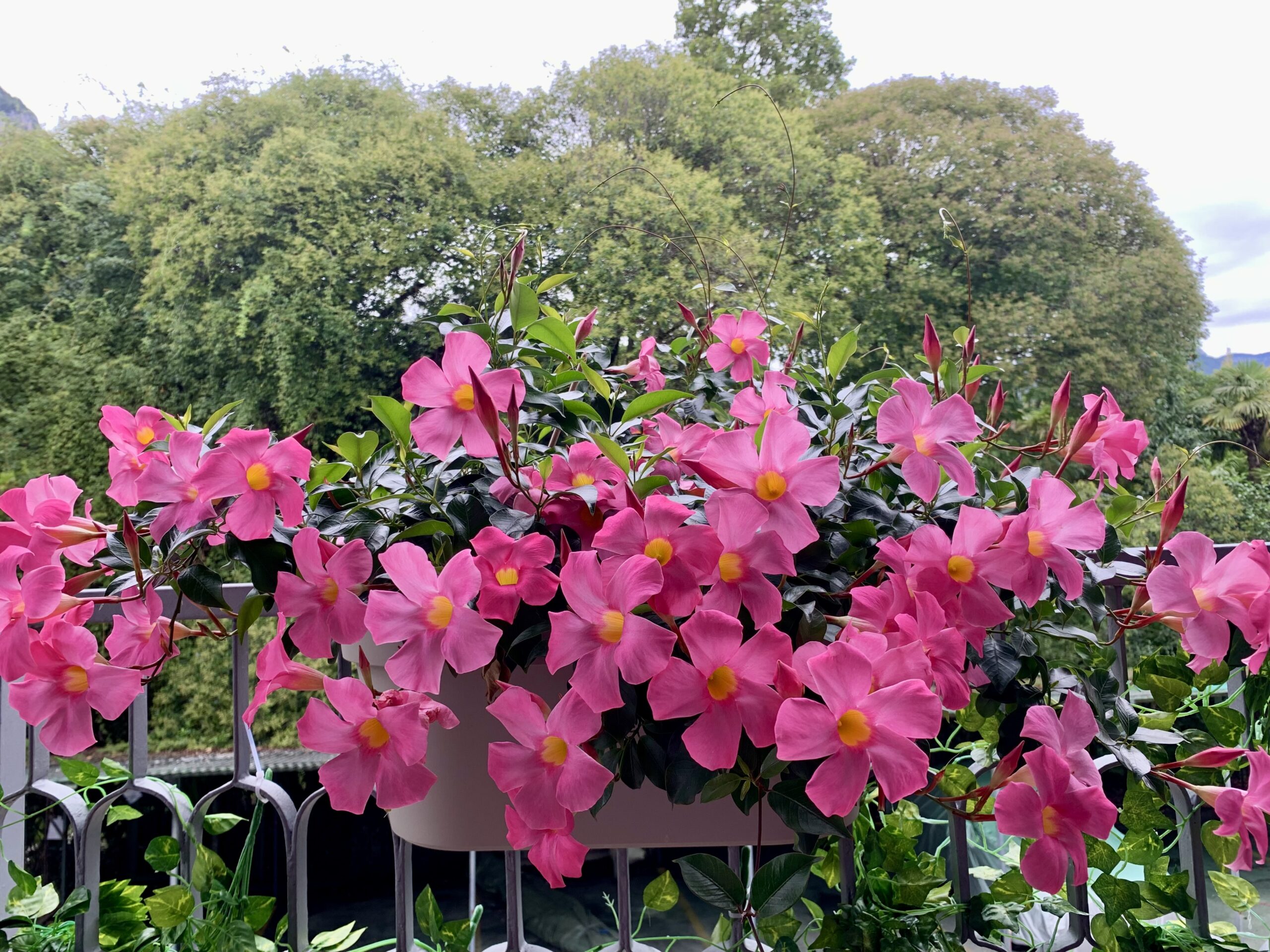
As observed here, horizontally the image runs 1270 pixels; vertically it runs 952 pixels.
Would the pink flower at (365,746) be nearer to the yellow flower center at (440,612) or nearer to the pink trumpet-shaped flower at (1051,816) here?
the yellow flower center at (440,612)

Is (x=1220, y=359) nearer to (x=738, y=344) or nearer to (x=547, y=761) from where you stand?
(x=738, y=344)

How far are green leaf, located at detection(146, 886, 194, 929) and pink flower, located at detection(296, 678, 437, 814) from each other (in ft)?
1.14

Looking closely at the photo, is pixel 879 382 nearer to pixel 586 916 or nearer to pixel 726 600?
pixel 726 600

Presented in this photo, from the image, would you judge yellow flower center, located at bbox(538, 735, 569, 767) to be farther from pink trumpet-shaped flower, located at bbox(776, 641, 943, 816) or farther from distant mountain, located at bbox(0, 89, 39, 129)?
distant mountain, located at bbox(0, 89, 39, 129)

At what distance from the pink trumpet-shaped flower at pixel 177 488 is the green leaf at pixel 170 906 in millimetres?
347

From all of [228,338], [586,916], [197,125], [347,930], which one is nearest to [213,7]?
[197,125]

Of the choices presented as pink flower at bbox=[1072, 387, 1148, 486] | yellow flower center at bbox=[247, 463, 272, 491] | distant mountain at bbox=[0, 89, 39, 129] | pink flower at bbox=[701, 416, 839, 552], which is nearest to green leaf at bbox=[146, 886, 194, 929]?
yellow flower center at bbox=[247, 463, 272, 491]

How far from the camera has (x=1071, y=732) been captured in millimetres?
284

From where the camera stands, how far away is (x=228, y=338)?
7910 millimetres

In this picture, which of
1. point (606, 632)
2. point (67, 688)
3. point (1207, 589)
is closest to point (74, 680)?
point (67, 688)

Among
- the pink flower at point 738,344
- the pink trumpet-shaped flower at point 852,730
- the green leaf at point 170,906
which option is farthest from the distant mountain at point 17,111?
the pink trumpet-shaped flower at point 852,730

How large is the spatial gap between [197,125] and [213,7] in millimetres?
2020

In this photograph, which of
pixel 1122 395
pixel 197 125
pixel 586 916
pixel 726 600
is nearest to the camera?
pixel 726 600

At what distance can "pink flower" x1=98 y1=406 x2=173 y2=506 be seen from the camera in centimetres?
37
